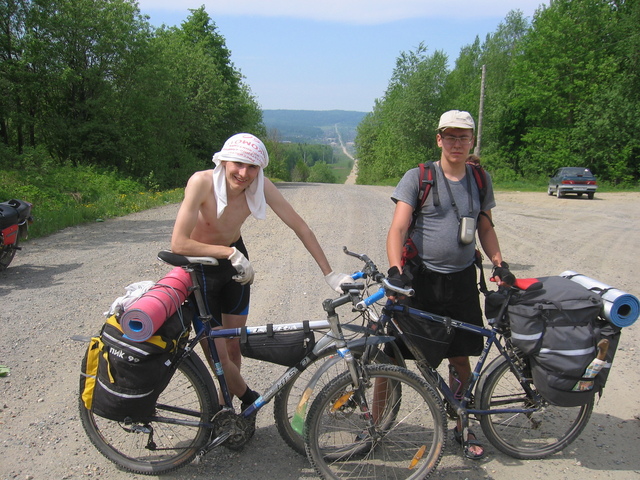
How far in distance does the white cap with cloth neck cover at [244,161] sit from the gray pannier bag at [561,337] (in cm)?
169

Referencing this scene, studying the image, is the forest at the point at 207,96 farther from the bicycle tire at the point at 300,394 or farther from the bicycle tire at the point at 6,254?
the bicycle tire at the point at 300,394

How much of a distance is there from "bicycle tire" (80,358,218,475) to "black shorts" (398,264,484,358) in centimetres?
139

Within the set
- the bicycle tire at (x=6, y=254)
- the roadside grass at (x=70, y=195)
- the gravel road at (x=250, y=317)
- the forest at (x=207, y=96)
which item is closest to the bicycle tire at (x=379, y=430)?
the gravel road at (x=250, y=317)

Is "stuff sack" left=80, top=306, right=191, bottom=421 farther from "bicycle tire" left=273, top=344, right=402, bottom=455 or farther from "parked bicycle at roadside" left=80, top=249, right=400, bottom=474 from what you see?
"bicycle tire" left=273, top=344, right=402, bottom=455

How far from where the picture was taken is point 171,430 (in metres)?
3.06

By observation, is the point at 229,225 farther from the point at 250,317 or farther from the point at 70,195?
the point at 70,195

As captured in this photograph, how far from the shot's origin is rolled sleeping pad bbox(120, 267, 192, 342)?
2543 millimetres

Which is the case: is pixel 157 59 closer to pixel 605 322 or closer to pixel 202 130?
pixel 202 130

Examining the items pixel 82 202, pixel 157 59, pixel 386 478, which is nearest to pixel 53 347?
pixel 386 478

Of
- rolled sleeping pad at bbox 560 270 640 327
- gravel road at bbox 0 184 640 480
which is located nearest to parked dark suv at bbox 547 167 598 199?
gravel road at bbox 0 184 640 480

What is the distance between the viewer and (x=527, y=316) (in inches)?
113

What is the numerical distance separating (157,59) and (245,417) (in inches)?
1039

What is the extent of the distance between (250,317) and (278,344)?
2.80 m

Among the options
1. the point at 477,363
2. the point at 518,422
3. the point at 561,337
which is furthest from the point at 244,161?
the point at 518,422
